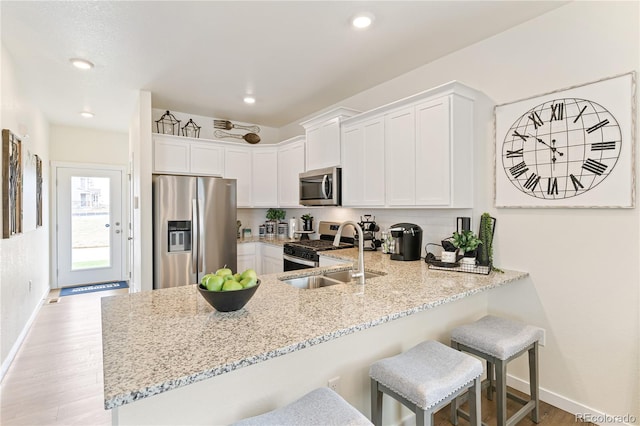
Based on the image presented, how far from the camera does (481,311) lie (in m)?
2.48

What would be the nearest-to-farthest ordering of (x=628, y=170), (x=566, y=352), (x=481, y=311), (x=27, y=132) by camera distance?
(x=628, y=170), (x=566, y=352), (x=481, y=311), (x=27, y=132)

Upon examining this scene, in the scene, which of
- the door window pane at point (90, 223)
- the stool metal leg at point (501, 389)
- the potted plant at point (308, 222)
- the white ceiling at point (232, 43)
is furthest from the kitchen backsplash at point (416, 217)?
the door window pane at point (90, 223)

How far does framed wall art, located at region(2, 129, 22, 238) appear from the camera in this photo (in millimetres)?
2535

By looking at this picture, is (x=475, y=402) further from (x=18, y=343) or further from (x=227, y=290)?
(x=18, y=343)

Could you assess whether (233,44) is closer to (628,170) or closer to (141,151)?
(141,151)

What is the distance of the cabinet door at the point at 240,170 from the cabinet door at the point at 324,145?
1.11 m

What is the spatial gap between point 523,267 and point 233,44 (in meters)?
2.76

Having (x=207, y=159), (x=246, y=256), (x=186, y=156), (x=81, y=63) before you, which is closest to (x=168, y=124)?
(x=186, y=156)

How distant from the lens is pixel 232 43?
2510mm

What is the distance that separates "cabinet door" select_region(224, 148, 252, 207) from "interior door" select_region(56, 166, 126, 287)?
108 inches

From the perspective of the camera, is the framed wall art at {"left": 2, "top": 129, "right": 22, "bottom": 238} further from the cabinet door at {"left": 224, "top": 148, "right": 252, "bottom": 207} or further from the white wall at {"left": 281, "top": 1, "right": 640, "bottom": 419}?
the white wall at {"left": 281, "top": 1, "right": 640, "bottom": 419}

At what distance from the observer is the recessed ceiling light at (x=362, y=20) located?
6.99 ft

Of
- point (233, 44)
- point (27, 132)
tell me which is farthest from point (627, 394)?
point (27, 132)

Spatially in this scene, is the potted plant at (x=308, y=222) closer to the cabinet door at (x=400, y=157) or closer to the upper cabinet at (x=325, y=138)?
the upper cabinet at (x=325, y=138)
